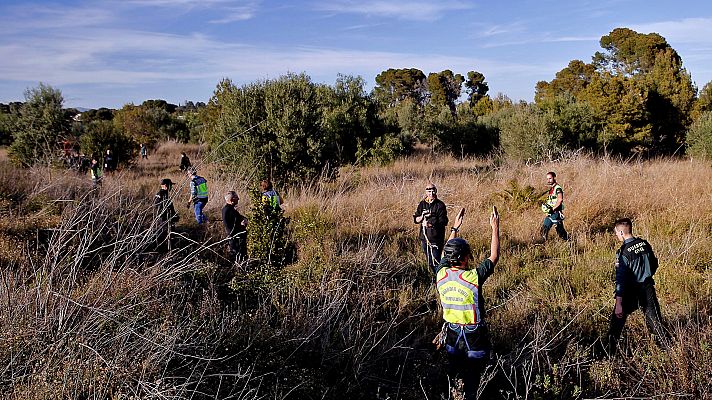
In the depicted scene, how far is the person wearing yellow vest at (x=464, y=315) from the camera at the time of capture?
3.98 meters

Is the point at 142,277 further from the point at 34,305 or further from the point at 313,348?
the point at 313,348

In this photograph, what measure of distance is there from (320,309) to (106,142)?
17.8 metres

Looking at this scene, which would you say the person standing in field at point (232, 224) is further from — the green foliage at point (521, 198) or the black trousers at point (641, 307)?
the green foliage at point (521, 198)

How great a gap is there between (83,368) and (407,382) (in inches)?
102

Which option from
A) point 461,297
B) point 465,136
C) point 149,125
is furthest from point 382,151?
point 149,125

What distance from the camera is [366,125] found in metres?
21.9

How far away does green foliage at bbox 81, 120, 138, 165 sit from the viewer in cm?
1942

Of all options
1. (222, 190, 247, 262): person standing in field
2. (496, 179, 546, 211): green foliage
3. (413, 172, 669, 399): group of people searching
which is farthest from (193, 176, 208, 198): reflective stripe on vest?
(496, 179, 546, 211): green foliage

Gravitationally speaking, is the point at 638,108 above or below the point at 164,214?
above

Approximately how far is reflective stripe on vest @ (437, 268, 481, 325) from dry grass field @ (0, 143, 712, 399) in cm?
46

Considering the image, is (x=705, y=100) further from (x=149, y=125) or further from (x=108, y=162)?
(x=149, y=125)

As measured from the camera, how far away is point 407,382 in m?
4.47

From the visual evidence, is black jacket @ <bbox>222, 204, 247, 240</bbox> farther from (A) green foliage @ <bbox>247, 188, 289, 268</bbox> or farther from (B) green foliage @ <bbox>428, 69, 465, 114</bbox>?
(B) green foliage @ <bbox>428, 69, 465, 114</bbox>

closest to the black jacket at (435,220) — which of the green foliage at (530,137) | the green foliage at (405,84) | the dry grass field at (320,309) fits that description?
the dry grass field at (320,309)
